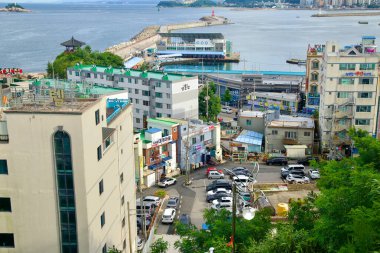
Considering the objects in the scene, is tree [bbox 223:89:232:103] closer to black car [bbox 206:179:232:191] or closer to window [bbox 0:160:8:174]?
black car [bbox 206:179:232:191]

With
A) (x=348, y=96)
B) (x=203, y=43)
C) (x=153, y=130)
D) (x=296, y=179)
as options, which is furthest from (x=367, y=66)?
(x=203, y=43)

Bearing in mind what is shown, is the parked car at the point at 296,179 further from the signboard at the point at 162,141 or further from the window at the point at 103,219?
the window at the point at 103,219

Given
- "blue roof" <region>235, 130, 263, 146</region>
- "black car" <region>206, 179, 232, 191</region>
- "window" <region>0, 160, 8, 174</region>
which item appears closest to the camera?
"window" <region>0, 160, 8, 174</region>

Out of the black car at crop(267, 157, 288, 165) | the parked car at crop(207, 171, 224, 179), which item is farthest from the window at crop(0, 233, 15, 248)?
the black car at crop(267, 157, 288, 165)

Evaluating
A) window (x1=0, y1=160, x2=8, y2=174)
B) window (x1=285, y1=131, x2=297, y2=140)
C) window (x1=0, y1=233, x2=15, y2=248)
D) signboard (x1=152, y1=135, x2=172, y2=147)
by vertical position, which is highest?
window (x1=0, y1=160, x2=8, y2=174)

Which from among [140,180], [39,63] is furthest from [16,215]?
[39,63]

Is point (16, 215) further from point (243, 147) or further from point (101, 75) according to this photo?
point (101, 75)

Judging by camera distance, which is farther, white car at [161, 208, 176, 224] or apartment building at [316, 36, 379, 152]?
apartment building at [316, 36, 379, 152]
